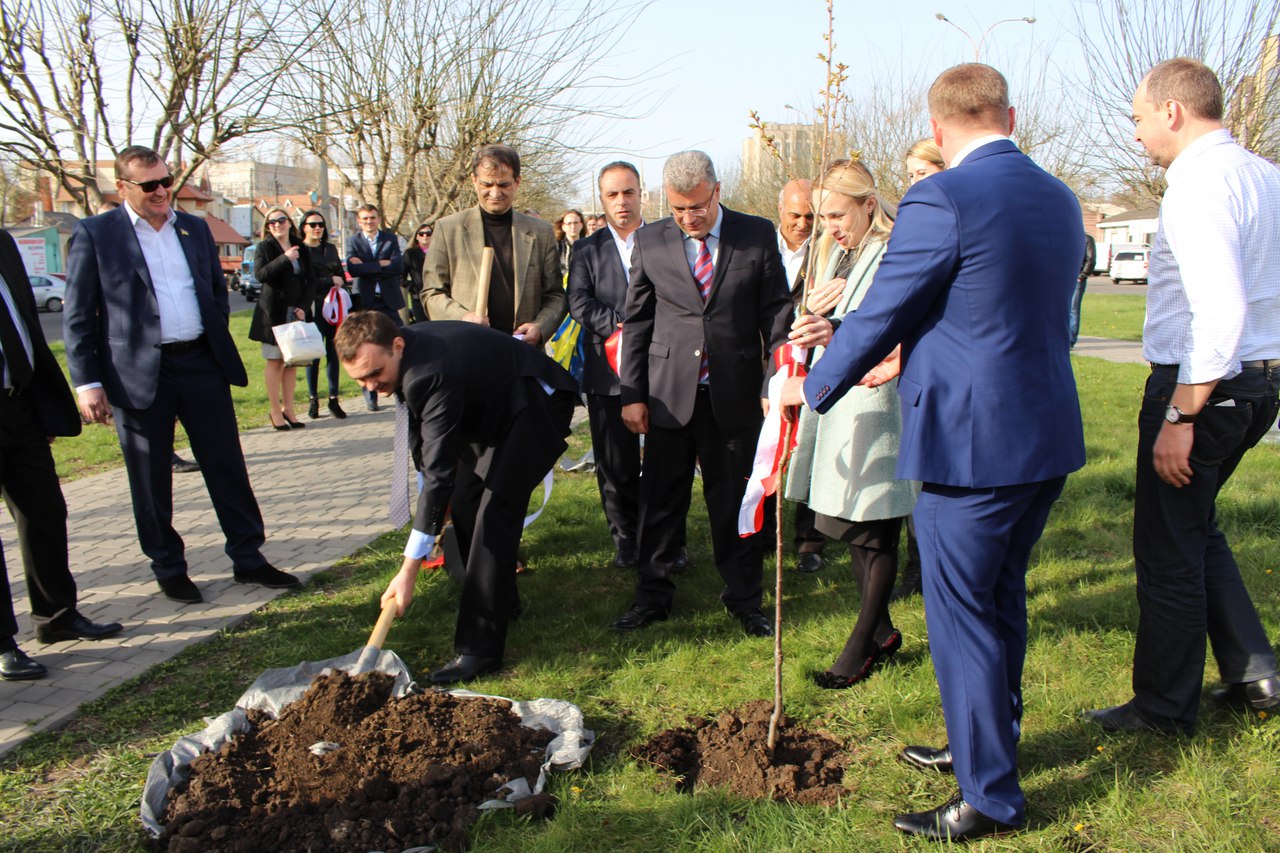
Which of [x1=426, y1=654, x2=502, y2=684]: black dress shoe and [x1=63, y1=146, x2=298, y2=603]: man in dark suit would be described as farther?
[x1=63, y1=146, x2=298, y2=603]: man in dark suit

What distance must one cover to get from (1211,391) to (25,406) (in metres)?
4.84

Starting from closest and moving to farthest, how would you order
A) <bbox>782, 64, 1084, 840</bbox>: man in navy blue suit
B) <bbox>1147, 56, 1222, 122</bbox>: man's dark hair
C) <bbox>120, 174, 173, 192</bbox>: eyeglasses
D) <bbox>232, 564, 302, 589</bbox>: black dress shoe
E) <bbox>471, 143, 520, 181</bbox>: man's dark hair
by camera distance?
<bbox>782, 64, 1084, 840</bbox>: man in navy blue suit < <bbox>1147, 56, 1222, 122</bbox>: man's dark hair < <bbox>120, 174, 173, 192</bbox>: eyeglasses < <bbox>471, 143, 520, 181</bbox>: man's dark hair < <bbox>232, 564, 302, 589</bbox>: black dress shoe

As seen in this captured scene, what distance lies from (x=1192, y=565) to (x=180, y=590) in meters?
4.74

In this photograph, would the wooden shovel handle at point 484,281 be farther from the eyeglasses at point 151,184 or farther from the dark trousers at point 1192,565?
the dark trousers at point 1192,565

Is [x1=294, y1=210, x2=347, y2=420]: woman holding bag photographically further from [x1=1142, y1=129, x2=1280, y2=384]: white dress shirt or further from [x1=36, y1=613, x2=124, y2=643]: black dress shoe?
[x1=1142, y1=129, x2=1280, y2=384]: white dress shirt

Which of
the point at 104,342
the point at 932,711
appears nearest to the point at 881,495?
the point at 932,711

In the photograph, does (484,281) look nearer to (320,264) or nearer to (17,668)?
(17,668)

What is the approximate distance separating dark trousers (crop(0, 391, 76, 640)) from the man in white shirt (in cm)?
454

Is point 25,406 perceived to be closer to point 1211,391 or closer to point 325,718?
point 325,718

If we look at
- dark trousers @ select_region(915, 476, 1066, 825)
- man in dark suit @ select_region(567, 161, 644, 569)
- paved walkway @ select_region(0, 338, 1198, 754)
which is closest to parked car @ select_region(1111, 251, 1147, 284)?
paved walkway @ select_region(0, 338, 1198, 754)

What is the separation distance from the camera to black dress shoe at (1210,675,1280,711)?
3.41 m

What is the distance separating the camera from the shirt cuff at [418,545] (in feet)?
12.0

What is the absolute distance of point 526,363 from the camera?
14.4 feet

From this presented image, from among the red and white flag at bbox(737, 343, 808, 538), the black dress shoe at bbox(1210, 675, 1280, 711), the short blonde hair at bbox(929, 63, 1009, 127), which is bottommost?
the black dress shoe at bbox(1210, 675, 1280, 711)
